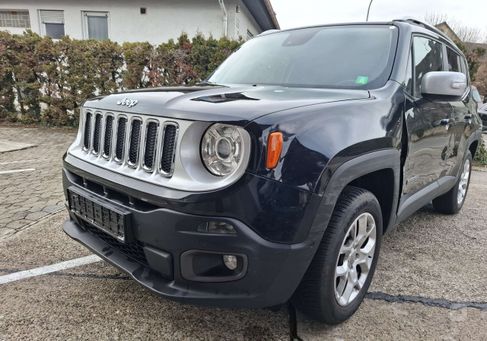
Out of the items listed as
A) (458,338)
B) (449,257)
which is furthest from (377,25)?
(458,338)

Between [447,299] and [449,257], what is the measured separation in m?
0.76

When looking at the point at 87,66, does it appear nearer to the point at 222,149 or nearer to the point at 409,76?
the point at 409,76

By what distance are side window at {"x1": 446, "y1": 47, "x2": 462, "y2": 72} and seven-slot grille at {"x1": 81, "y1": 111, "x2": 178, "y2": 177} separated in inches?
122

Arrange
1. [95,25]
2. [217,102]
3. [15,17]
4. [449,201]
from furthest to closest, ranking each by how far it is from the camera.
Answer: [15,17], [95,25], [449,201], [217,102]

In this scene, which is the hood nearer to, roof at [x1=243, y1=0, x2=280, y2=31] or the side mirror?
the side mirror

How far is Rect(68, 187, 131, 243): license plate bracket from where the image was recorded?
1.94 metres

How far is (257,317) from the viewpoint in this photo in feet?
7.71

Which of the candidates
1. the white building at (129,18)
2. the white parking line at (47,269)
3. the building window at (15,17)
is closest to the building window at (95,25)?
the white building at (129,18)

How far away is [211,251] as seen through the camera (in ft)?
5.72

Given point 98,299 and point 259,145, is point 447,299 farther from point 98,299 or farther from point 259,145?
point 98,299

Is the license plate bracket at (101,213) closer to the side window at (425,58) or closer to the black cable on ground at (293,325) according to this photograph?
the black cable on ground at (293,325)

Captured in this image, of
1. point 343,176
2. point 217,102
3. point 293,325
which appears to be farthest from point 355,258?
point 217,102

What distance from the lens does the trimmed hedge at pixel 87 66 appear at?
8711 millimetres

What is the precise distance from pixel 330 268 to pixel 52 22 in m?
13.5
